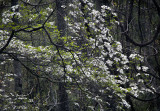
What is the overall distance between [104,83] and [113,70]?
55.7 inches

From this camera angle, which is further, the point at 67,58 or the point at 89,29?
the point at 89,29

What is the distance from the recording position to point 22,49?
4930 millimetres

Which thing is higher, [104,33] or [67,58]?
[104,33]

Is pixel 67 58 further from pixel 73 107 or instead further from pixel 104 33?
pixel 73 107

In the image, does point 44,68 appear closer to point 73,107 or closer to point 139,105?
point 73,107

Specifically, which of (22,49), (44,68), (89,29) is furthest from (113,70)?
(22,49)

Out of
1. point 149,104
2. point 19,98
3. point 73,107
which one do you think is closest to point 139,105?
point 149,104

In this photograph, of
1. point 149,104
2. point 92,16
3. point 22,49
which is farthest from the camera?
point 149,104

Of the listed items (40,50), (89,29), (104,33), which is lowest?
(40,50)

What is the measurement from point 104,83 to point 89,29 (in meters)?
2.11

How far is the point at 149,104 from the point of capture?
6996 mm

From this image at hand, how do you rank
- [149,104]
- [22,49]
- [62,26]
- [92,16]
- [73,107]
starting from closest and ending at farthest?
[22,49] → [92,16] → [62,26] → [149,104] → [73,107]

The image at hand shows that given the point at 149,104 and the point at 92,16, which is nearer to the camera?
the point at 92,16

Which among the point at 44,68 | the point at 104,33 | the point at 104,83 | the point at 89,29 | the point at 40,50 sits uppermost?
the point at 89,29
